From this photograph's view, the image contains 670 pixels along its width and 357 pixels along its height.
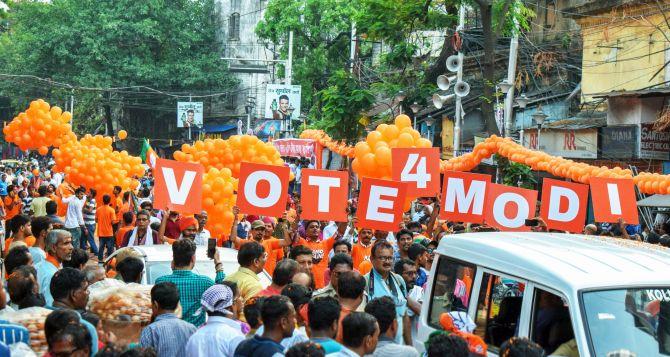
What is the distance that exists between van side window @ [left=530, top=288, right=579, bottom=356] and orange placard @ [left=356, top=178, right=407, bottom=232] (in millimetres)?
5395

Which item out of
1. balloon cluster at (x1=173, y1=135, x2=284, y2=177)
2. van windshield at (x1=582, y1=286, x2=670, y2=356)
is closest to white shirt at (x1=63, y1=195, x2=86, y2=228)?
balloon cluster at (x1=173, y1=135, x2=284, y2=177)

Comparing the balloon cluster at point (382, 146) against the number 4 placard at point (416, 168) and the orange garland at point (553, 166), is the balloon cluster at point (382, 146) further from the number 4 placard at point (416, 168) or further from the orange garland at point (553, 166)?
the number 4 placard at point (416, 168)

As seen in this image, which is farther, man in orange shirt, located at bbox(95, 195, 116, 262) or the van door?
man in orange shirt, located at bbox(95, 195, 116, 262)

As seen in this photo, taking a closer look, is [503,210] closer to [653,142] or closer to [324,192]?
[324,192]

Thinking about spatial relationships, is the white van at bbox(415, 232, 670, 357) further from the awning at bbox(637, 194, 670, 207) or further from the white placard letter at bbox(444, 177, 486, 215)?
the awning at bbox(637, 194, 670, 207)

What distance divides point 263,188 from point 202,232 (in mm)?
2005

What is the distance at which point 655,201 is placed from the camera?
18.6m

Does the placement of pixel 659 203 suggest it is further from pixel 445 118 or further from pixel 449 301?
pixel 445 118

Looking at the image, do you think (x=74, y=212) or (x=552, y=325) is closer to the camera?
(x=552, y=325)

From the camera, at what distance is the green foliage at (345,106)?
24344 mm

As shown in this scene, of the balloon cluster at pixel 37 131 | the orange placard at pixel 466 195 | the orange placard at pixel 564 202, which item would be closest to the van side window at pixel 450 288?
the orange placard at pixel 564 202

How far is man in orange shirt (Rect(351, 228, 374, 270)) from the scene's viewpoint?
11133 mm

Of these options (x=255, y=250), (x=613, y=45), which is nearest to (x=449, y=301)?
(x=255, y=250)

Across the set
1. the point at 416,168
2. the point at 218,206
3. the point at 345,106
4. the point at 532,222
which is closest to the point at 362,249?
the point at 532,222
